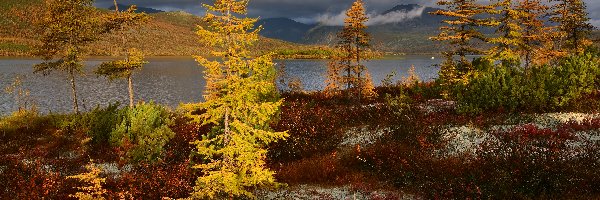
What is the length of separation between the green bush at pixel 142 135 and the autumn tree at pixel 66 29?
7.43 m

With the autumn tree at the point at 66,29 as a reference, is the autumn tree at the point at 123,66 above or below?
below

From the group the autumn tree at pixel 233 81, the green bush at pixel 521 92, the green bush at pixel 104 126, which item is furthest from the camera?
the green bush at pixel 104 126

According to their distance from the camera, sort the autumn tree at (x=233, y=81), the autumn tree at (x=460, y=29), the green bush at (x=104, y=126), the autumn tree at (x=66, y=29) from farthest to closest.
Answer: the autumn tree at (x=460, y=29) < the autumn tree at (x=66, y=29) < the green bush at (x=104, y=126) < the autumn tree at (x=233, y=81)

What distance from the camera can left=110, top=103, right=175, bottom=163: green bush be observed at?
596 inches

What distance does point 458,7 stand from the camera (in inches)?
961

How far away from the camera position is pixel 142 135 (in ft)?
52.3

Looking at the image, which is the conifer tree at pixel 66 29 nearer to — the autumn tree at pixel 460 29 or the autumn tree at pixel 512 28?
the autumn tree at pixel 460 29

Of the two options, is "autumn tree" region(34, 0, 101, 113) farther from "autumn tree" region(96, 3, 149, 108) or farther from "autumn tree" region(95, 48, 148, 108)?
"autumn tree" region(95, 48, 148, 108)

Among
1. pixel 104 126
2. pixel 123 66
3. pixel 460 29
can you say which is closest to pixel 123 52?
pixel 123 66

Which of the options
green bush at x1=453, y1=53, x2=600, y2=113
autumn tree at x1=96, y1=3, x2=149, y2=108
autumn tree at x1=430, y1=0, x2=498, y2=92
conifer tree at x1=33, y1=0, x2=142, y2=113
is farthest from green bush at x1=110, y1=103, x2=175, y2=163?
autumn tree at x1=430, y1=0, x2=498, y2=92

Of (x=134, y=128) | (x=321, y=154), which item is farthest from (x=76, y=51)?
(x=321, y=154)

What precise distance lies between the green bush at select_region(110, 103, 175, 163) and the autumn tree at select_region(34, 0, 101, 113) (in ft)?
24.4

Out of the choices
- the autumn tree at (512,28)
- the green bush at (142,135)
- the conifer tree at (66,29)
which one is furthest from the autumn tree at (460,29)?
the conifer tree at (66,29)

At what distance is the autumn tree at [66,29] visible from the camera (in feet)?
69.6
